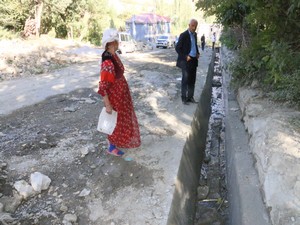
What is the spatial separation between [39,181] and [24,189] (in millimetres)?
185

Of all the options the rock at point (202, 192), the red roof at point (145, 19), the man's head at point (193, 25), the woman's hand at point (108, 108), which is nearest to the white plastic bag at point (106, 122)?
the woman's hand at point (108, 108)

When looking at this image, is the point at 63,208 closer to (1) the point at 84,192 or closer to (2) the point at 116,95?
(1) the point at 84,192

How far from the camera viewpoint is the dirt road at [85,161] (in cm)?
344

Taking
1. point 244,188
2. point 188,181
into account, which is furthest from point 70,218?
point 244,188

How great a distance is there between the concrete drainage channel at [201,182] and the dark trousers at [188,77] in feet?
1.59

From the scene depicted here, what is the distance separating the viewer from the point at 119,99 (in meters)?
4.14

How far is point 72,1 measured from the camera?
26.1 meters

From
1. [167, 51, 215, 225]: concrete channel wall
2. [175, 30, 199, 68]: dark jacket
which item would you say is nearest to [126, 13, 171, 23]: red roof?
[175, 30, 199, 68]: dark jacket

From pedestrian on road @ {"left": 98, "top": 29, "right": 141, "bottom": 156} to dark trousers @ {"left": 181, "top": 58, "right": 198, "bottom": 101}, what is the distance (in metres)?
2.46

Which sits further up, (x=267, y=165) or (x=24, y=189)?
(x=267, y=165)

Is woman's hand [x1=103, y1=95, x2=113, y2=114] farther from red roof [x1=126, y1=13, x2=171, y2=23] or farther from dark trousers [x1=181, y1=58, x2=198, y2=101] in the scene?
red roof [x1=126, y1=13, x2=171, y2=23]

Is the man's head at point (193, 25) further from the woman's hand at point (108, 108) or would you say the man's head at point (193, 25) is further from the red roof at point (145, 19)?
the red roof at point (145, 19)

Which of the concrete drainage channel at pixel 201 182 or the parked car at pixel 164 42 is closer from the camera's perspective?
the concrete drainage channel at pixel 201 182

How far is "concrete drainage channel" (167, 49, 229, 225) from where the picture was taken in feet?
13.4
